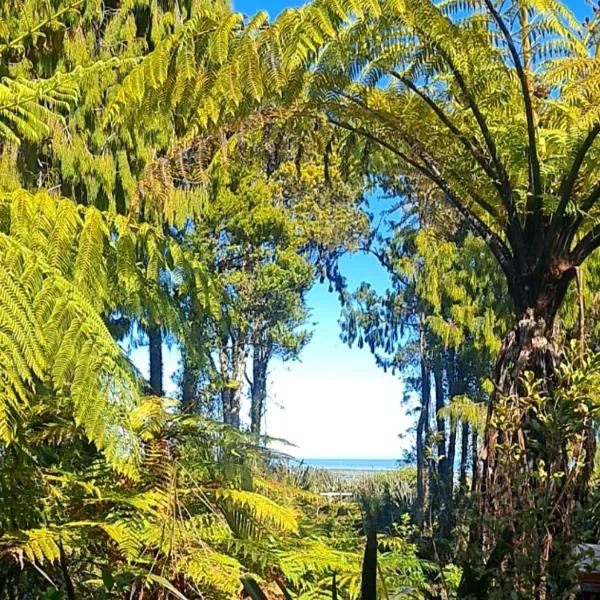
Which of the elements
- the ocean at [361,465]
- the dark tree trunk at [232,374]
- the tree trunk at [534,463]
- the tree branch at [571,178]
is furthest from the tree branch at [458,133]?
the dark tree trunk at [232,374]

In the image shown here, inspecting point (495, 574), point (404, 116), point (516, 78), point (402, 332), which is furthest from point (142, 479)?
point (402, 332)

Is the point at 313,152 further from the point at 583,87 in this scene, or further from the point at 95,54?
the point at 95,54

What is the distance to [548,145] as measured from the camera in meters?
2.84

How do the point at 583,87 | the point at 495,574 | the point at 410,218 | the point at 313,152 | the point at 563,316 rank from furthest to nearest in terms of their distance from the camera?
the point at 410,218, the point at 563,316, the point at 313,152, the point at 583,87, the point at 495,574

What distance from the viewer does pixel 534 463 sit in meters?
2.15

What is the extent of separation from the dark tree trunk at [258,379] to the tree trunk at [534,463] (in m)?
10.5

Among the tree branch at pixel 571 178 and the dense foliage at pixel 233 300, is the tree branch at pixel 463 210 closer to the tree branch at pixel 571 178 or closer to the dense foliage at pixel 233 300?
the dense foliage at pixel 233 300

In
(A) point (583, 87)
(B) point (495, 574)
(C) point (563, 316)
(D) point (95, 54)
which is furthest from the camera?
(D) point (95, 54)

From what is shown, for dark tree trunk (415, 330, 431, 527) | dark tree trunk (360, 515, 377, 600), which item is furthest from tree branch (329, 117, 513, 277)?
dark tree trunk (415, 330, 431, 527)

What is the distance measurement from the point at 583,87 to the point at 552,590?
1.90 m

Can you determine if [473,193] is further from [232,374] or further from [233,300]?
[232,374]

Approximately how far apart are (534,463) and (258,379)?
10955 mm

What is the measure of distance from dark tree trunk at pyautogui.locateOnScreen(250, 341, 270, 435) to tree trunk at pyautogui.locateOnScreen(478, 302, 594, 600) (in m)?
10.5

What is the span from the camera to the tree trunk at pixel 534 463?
150 cm
